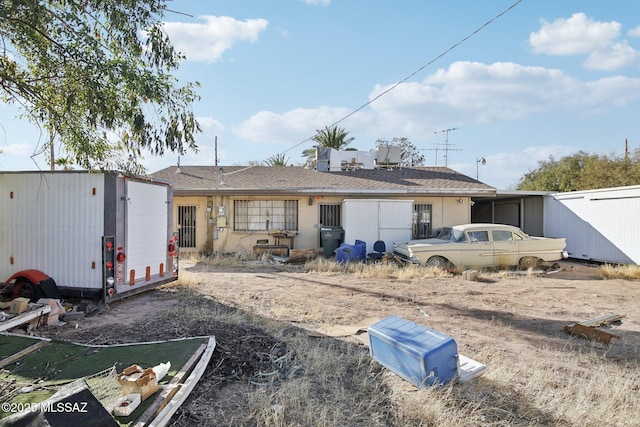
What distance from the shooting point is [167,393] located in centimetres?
322

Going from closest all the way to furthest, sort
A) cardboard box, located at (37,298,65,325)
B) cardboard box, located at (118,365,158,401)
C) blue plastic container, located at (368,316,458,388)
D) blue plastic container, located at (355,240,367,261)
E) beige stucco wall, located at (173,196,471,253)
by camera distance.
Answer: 1. cardboard box, located at (118,365,158,401)
2. blue plastic container, located at (368,316,458,388)
3. cardboard box, located at (37,298,65,325)
4. blue plastic container, located at (355,240,367,261)
5. beige stucco wall, located at (173,196,471,253)

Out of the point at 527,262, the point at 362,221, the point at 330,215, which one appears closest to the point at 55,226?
the point at 362,221

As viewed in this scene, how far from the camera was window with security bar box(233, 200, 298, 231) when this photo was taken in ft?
48.6

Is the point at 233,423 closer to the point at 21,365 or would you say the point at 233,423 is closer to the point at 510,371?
the point at 21,365

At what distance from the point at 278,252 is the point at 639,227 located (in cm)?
1132

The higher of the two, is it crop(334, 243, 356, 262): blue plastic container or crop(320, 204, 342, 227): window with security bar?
crop(320, 204, 342, 227): window with security bar

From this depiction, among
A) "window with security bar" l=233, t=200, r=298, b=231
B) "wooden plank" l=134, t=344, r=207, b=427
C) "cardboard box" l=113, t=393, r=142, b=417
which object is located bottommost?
"wooden plank" l=134, t=344, r=207, b=427

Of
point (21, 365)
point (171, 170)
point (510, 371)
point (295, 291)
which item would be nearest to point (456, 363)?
point (510, 371)

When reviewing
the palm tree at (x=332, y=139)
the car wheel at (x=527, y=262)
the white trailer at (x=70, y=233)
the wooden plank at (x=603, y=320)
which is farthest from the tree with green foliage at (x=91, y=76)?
the palm tree at (x=332, y=139)

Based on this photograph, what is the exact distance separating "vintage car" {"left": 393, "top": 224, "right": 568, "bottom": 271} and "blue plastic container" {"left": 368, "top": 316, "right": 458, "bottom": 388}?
291 inches

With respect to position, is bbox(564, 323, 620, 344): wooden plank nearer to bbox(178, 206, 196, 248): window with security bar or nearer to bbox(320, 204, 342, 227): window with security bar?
bbox(320, 204, 342, 227): window with security bar

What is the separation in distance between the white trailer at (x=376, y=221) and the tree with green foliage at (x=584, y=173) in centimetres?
1611

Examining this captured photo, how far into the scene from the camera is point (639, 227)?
11383mm

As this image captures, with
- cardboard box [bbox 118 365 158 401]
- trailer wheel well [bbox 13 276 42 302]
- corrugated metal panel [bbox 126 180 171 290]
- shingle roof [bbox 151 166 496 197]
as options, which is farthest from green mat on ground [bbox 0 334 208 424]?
Result: shingle roof [bbox 151 166 496 197]
